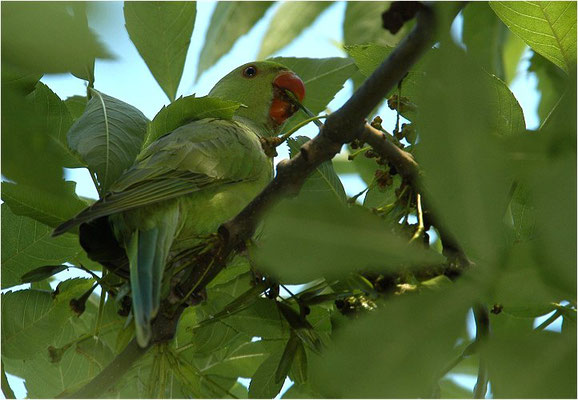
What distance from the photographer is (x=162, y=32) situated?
1.82m

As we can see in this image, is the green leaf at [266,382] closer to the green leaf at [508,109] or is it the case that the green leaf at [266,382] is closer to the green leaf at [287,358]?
the green leaf at [287,358]

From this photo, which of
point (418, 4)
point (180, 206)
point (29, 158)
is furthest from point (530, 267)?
point (180, 206)

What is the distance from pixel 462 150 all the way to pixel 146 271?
2.97ft

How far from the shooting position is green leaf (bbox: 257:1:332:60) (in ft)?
7.95

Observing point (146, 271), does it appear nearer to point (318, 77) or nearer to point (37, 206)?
point (37, 206)

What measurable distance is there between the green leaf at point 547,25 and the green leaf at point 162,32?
84 centimetres

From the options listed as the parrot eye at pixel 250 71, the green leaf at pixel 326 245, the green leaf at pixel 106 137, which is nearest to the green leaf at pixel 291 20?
the parrot eye at pixel 250 71

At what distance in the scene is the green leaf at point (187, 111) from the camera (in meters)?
1.55

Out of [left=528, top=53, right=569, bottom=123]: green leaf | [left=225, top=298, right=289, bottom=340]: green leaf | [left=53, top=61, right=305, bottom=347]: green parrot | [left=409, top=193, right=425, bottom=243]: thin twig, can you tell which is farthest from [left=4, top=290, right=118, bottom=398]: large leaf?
[left=528, top=53, right=569, bottom=123]: green leaf

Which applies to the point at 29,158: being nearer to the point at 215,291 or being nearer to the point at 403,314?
the point at 403,314

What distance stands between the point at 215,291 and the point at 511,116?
818 mm

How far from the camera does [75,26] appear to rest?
62cm

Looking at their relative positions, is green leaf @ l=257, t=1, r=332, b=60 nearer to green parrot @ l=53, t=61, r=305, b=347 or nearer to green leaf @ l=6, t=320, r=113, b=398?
green parrot @ l=53, t=61, r=305, b=347

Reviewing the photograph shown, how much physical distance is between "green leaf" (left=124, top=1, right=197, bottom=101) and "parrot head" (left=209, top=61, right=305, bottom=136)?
82 cm
